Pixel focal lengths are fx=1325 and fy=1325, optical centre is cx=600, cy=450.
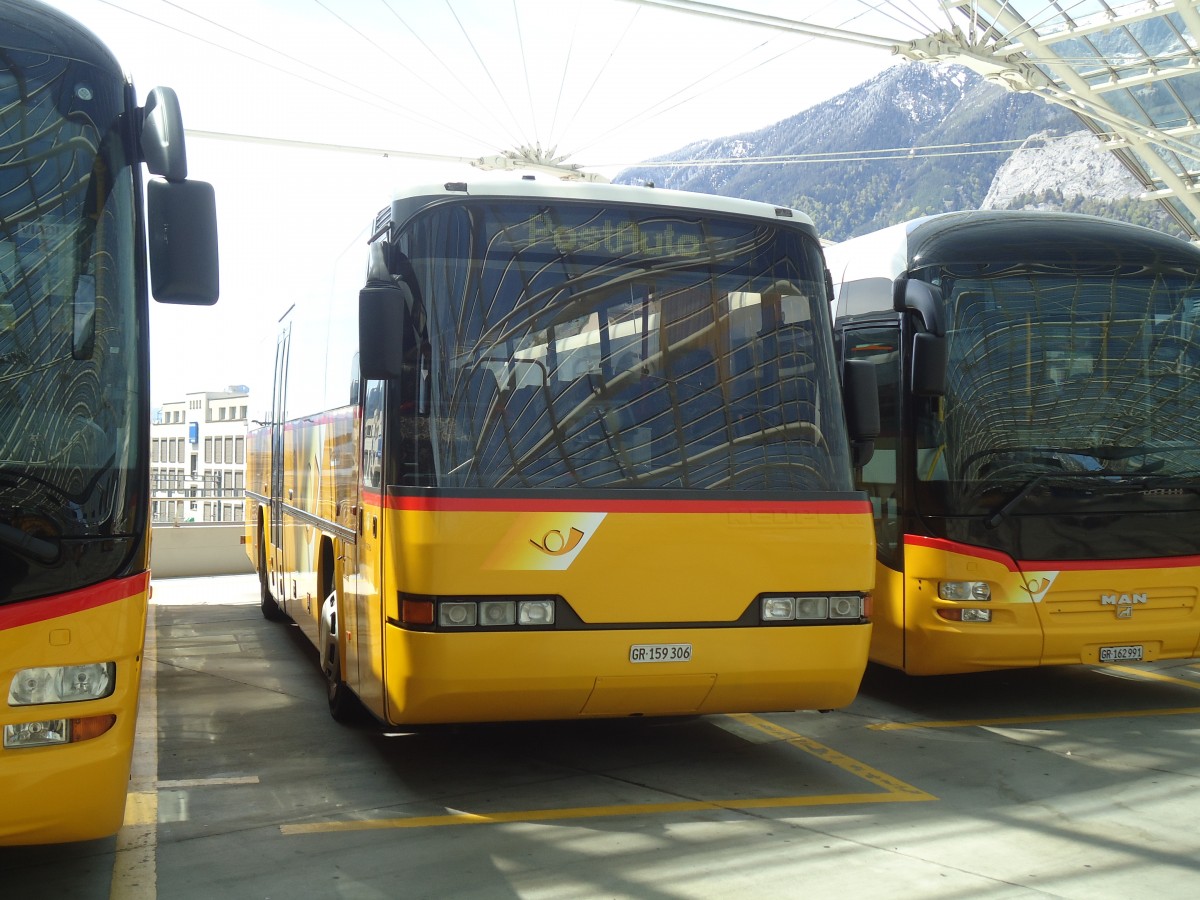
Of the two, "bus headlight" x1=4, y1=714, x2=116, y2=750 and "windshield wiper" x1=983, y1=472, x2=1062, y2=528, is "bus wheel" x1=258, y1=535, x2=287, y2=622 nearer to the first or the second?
"windshield wiper" x1=983, y1=472, x2=1062, y2=528

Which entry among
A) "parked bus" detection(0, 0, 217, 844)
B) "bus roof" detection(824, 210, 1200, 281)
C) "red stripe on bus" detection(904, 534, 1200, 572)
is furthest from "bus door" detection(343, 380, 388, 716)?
"bus roof" detection(824, 210, 1200, 281)

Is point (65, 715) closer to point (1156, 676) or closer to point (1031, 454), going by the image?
point (1031, 454)

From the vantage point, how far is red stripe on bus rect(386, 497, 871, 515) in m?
6.09

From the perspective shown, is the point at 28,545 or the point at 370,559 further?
the point at 370,559

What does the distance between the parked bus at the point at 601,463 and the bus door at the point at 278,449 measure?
15.9 ft

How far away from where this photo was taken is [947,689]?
9.98 m

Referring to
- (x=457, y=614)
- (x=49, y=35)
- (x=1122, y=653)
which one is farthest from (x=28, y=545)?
(x=1122, y=653)

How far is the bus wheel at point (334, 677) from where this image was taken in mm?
8234

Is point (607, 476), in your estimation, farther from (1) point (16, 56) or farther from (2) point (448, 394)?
(1) point (16, 56)

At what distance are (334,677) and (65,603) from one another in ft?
13.1

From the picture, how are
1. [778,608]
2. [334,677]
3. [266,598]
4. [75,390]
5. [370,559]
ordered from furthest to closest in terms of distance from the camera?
1. [266,598]
2. [334,677]
3. [370,559]
4. [778,608]
5. [75,390]

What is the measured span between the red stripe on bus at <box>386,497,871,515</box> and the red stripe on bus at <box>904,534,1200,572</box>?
1867 mm

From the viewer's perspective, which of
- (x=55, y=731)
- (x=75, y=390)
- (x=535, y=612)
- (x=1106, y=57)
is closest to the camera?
(x=55, y=731)

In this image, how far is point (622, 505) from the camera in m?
6.31
